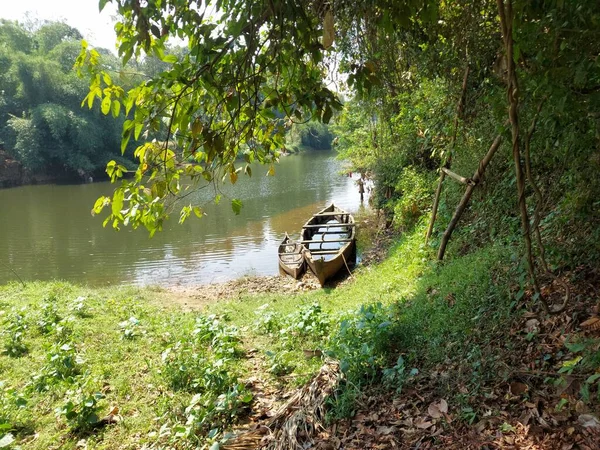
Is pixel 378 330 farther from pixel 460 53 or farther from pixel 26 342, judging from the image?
pixel 26 342

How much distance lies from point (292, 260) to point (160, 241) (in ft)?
25.8

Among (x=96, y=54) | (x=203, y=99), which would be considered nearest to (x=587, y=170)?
(x=203, y=99)

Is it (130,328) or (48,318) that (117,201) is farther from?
(48,318)

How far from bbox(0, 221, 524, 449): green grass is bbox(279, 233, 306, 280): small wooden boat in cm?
502

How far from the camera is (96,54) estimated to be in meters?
2.31

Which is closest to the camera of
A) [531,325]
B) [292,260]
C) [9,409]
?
[531,325]

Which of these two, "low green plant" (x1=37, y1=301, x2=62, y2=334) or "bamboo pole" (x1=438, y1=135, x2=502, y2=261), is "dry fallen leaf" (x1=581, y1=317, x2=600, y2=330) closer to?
"bamboo pole" (x1=438, y1=135, x2=502, y2=261)

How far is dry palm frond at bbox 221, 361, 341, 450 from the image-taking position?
2959 millimetres

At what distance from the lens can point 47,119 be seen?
3941 centimetres

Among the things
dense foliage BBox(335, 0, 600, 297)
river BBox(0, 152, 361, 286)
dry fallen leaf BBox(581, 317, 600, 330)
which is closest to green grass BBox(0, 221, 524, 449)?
dry fallen leaf BBox(581, 317, 600, 330)

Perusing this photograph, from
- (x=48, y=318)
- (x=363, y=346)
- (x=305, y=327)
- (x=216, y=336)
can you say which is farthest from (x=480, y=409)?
(x=48, y=318)

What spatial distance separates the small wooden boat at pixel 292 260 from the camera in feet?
38.8

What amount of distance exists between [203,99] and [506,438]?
260 cm

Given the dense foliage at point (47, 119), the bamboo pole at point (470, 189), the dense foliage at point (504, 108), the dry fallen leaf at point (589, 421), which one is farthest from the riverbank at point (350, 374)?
the dense foliage at point (47, 119)
